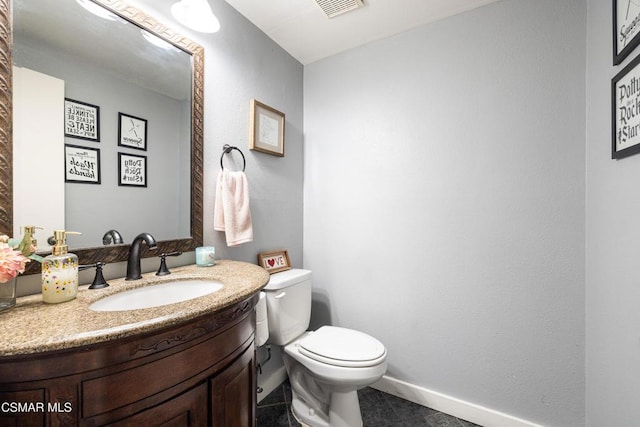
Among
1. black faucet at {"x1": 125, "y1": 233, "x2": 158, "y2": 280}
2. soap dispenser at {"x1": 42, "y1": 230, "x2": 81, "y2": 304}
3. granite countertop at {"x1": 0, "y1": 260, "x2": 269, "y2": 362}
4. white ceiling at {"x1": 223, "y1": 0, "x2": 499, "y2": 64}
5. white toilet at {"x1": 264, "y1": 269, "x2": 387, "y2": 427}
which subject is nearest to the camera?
granite countertop at {"x1": 0, "y1": 260, "x2": 269, "y2": 362}

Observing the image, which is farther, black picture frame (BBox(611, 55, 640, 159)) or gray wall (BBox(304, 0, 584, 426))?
gray wall (BBox(304, 0, 584, 426))

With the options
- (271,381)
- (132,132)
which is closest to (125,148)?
(132,132)

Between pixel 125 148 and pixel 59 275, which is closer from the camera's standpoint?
pixel 59 275

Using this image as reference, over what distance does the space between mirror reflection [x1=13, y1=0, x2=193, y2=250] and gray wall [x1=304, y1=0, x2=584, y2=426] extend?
41.9 inches

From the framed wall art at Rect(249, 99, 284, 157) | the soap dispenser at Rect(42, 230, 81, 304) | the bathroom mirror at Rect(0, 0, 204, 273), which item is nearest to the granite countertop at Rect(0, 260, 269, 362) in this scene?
the soap dispenser at Rect(42, 230, 81, 304)

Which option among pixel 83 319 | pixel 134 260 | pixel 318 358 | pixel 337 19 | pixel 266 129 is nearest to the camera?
pixel 83 319

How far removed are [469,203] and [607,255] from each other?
595 mm

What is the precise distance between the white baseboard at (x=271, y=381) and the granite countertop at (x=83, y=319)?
1.11 m

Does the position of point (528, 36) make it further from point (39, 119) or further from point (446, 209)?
point (39, 119)

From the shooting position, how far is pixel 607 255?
1.11 metres

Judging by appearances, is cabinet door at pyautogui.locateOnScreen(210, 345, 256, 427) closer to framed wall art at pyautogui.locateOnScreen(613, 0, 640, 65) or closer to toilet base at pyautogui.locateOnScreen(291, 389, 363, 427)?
toilet base at pyautogui.locateOnScreen(291, 389, 363, 427)

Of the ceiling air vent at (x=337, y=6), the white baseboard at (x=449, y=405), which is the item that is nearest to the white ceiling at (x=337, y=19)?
the ceiling air vent at (x=337, y=6)

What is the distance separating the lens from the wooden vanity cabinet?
0.55 meters

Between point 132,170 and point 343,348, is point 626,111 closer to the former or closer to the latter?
point 343,348
